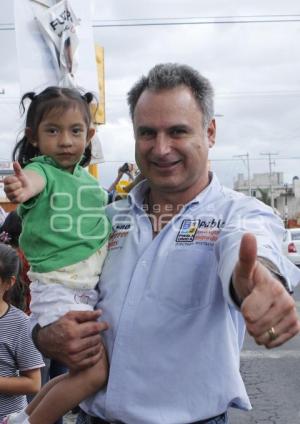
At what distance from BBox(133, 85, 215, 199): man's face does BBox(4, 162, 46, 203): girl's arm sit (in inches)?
16.6

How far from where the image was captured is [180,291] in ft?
7.23

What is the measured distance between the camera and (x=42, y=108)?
2820 mm

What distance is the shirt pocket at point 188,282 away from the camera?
7.20ft

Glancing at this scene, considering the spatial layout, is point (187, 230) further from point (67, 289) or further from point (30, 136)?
point (30, 136)

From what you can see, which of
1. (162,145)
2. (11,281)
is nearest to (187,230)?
(162,145)

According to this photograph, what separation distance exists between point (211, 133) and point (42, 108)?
0.79 m

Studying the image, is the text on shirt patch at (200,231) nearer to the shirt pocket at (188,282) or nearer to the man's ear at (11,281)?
the shirt pocket at (188,282)

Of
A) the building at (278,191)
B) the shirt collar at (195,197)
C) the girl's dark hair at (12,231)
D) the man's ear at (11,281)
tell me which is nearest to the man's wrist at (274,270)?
the shirt collar at (195,197)

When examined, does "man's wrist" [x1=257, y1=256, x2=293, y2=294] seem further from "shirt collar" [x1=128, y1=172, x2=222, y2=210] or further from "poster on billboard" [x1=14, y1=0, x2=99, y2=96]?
"poster on billboard" [x1=14, y1=0, x2=99, y2=96]

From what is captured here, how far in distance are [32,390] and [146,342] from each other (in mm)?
1499

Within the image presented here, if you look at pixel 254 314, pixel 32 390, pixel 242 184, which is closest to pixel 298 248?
pixel 32 390

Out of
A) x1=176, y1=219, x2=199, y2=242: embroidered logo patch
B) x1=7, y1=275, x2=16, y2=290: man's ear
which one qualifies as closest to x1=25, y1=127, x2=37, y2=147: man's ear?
x1=176, y1=219, x2=199, y2=242: embroidered logo patch

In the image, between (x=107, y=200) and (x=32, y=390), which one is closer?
(x=107, y=200)

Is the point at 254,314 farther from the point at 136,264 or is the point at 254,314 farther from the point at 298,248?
the point at 298,248
